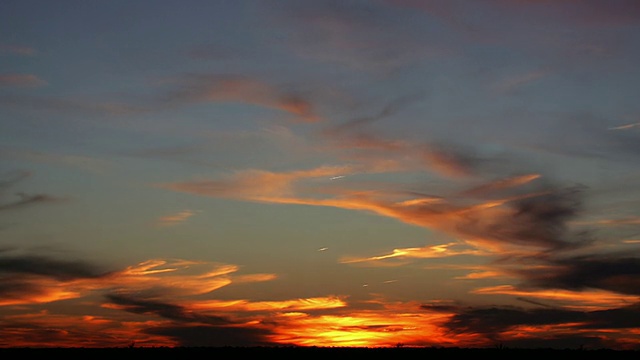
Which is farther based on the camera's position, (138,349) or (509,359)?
(138,349)

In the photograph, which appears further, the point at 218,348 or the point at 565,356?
the point at 218,348

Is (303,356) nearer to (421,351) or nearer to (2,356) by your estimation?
(421,351)

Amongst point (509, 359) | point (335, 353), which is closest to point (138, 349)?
point (335, 353)

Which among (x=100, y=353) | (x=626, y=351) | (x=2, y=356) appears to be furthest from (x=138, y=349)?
(x=626, y=351)

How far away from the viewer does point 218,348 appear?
227 ft

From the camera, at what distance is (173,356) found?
63531 millimetres

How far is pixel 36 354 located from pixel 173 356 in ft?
30.4

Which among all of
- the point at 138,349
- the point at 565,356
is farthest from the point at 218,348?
the point at 565,356

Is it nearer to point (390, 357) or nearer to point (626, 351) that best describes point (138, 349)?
point (390, 357)

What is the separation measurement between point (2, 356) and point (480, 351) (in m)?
32.1

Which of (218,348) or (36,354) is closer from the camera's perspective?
(36,354)

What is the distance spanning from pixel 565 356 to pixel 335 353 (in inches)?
597

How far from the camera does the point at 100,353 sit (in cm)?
6531

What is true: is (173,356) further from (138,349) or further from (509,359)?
(509,359)
